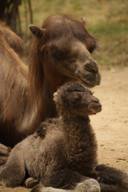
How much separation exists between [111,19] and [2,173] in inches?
481

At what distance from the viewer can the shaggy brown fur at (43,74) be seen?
5957mm

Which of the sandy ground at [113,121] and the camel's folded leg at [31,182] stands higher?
the camel's folded leg at [31,182]

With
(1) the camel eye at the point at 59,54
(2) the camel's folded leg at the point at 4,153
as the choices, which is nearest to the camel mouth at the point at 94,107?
(1) the camel eye at the point at 59,54

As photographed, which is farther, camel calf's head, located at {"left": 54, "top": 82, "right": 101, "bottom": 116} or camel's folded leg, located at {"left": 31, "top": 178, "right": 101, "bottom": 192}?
camel calf's head, located at {"left": 54, "top": 82, "right": 101, "bottom": 116}

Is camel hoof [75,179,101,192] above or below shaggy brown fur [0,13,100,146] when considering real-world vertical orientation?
below

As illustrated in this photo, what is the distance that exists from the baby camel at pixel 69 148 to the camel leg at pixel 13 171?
0.08 m

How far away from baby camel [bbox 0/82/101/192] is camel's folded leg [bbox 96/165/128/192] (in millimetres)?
106

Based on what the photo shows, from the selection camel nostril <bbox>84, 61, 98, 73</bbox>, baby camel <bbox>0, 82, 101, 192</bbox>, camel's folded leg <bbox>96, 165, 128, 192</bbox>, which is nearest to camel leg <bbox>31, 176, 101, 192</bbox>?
baby camel <bbox>0, 82, 101, 192</bbox>

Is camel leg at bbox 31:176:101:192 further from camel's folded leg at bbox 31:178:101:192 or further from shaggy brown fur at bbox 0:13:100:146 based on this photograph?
shaggy brown fur at bbox 0:13:100:146

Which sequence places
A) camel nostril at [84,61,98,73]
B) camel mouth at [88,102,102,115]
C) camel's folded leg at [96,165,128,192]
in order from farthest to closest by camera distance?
camel nostril at [84,61,98,73] < camel's folded leg at [96,165,128,192] < camel mouth at [88,102,102,115]

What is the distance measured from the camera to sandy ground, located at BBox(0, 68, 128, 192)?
6.90 m

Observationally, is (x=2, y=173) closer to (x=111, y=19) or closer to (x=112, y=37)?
(x=112, y=37)

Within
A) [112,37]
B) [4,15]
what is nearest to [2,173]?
[4,15]

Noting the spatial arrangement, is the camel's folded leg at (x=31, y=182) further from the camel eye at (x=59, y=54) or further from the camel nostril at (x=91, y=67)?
the camel eye at (x=59, y=54)
